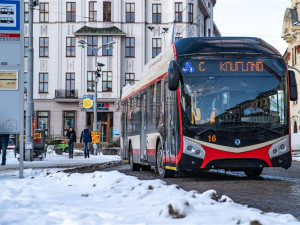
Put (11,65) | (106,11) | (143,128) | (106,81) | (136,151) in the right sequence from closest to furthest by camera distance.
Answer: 1. (11,65)
2. (143,128)
3. (136,151)
4. (106,81)
5. (106,11)

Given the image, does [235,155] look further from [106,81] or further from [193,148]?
[106,81]

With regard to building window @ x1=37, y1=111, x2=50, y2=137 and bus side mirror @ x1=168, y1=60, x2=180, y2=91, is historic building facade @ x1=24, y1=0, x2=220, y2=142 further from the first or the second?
bus side mirror @ x1=168, y1=60, x2=180, y2=91

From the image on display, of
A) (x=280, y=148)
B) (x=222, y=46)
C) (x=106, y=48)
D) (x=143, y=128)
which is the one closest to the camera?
(x=280, y=148)

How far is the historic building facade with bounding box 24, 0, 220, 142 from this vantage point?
60.8 m

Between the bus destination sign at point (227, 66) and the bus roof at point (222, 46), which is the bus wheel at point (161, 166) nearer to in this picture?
the bus destination sign at point (227, 66)

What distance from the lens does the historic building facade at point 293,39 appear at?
5966 centimetres

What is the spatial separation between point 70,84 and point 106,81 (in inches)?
138

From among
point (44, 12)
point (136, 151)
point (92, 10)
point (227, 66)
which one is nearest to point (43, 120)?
point (44, 12)

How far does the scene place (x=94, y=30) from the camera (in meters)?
61.3

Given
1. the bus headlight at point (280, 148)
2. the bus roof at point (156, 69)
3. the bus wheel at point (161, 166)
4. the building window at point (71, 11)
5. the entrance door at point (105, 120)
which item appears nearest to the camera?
the bus headlight at point (280, 148)

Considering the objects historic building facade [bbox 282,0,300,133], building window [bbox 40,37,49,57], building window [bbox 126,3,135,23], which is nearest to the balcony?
building window [bbox 40,37,49,57]

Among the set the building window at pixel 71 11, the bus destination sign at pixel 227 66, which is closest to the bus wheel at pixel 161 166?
the bus destination sign at pixel 227 66

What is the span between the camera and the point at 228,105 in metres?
12.7

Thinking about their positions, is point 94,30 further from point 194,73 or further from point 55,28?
point 194,73
